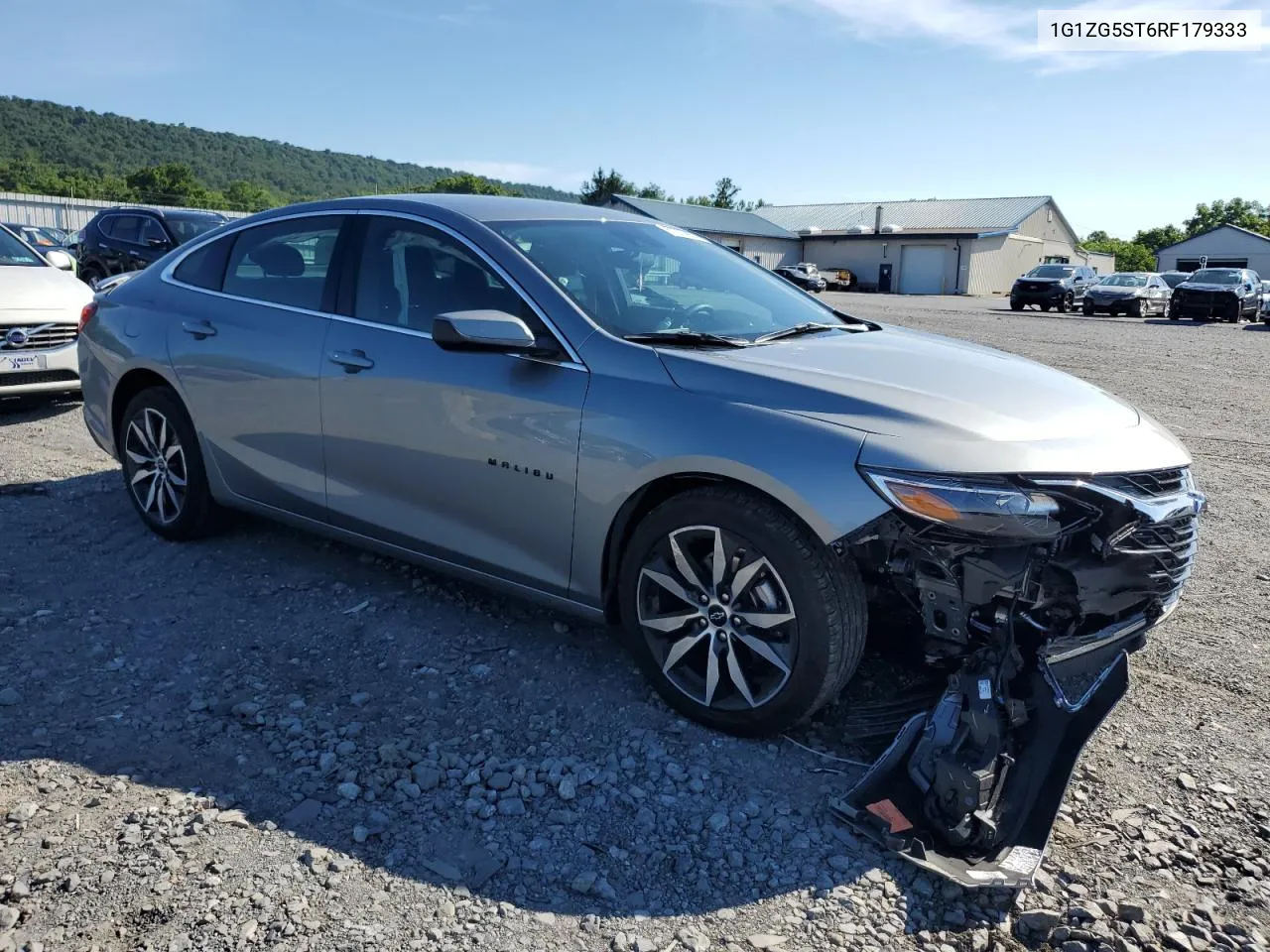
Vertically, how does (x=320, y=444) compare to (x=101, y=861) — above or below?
above

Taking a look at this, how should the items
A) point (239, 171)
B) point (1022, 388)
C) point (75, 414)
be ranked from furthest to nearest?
point (239, 171) → point (75, 414) → point (1022, 388)

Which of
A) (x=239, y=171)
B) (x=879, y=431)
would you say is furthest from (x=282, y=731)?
(x=239, y=171)

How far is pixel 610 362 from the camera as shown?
343cm

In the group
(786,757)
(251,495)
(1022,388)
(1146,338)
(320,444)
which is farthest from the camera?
(1146,338)

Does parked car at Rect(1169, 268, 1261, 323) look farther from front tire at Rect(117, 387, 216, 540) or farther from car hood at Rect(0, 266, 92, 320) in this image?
→ front tire at Rect(117, 387, 216, 540)

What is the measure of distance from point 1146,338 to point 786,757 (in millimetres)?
21058

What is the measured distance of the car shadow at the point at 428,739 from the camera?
269cm

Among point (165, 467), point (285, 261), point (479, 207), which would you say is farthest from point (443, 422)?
point (165, 467)

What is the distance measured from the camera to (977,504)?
2791mm

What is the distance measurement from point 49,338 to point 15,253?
1557 millimetres

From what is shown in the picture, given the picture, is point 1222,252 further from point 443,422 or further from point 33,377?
point 443,422

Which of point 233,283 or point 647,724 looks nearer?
point 647,724

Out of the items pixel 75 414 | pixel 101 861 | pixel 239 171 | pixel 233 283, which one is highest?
pixel 239 171

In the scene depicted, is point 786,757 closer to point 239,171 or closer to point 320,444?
point 320,444
